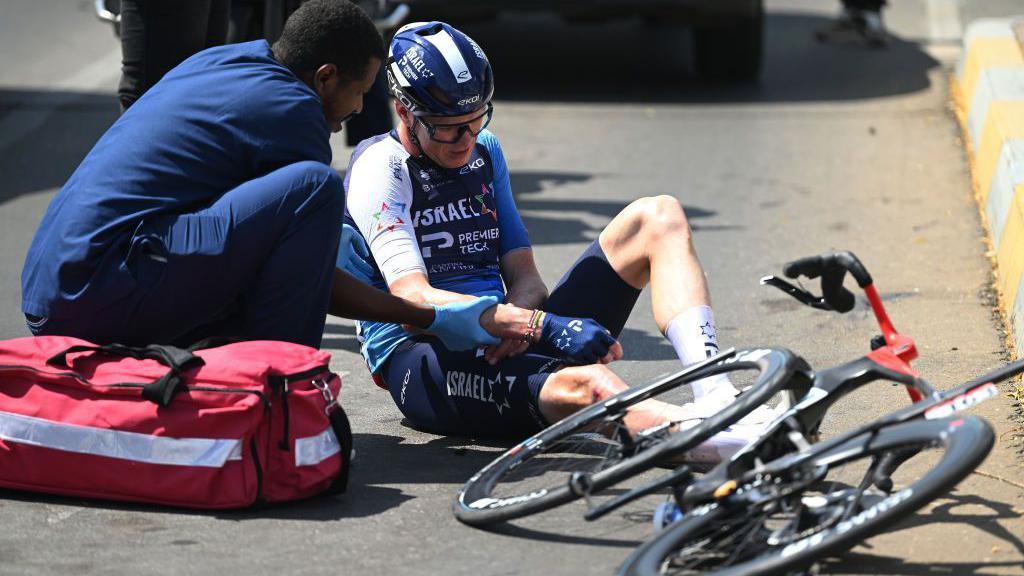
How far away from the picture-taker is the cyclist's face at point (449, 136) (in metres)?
4.05

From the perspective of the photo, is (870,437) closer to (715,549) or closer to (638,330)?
(715,549)

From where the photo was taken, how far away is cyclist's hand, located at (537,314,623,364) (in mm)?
3850

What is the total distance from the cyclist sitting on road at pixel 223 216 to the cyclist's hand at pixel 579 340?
0.19m

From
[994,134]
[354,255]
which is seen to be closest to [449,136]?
[354,255]

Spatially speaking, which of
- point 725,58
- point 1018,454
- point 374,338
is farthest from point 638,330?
point 725,58

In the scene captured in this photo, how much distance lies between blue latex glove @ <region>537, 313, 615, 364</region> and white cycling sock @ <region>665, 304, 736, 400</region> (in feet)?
0.58

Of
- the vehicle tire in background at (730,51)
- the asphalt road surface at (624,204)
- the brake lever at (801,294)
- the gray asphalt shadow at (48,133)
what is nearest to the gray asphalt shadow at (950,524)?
the asphalt road surface at (624,204)

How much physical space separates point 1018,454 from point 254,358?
200 cm

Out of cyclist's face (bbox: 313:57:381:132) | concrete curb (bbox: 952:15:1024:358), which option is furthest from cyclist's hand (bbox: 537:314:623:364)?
concrete curb (bbox: 952:15:1024:358)

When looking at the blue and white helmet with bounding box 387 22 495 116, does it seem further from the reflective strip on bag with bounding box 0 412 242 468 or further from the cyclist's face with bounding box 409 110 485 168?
the reflective strip on bag with bounding box 0 412 242 468

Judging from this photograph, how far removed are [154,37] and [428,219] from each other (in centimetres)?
181

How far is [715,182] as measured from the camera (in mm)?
7941

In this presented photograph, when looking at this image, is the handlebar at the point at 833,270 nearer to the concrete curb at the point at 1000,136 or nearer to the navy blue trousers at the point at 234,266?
the navy blue trousers at the point at 234,266

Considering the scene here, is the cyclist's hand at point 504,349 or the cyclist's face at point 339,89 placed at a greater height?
the cyclist's face at point 339,89
